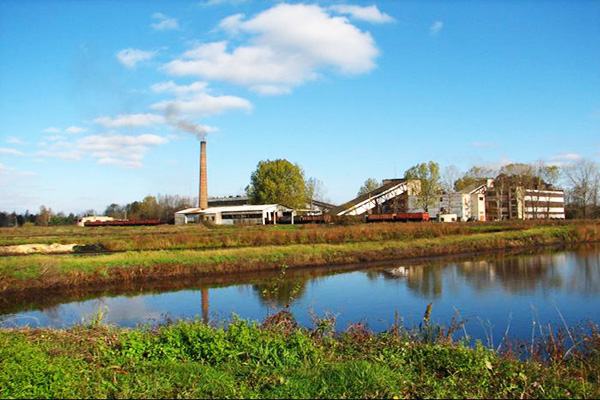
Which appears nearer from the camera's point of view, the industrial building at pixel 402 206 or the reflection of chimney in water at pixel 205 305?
the reflection of chimney in water at pixel 205 305

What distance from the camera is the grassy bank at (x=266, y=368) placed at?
553 cm

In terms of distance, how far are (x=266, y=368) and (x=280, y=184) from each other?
68.0m

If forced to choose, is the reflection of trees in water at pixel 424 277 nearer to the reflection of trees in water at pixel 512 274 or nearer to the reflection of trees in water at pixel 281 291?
the reflection of trees in water at pixel 512 274

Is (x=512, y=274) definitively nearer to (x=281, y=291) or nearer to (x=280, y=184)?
(x=281, y=291)

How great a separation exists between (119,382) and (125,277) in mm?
17642

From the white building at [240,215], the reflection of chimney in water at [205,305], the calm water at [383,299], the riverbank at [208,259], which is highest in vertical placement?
the white building at [240,215]

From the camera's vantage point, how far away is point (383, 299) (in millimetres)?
16625

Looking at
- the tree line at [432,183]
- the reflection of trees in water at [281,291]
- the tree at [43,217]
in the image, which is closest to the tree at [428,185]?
the tree line at [432,183]

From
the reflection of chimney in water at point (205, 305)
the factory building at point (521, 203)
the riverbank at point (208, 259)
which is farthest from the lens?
the factory building at point (521, 203)

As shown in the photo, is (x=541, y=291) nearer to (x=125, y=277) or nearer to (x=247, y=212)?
(x=125, y=277)

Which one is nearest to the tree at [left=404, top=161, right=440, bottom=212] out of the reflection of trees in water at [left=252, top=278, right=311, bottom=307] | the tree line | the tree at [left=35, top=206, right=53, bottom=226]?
the tree line

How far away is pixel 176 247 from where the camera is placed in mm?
32750

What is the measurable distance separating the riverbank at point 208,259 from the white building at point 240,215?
103 feet

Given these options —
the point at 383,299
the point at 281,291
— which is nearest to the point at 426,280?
the point at 383,299
